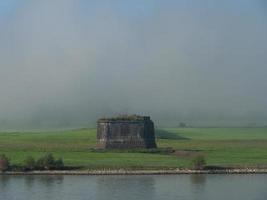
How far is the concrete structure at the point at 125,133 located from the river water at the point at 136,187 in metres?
23.5

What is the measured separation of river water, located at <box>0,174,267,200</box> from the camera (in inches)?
1917

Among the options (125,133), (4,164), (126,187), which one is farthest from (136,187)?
(125,133)

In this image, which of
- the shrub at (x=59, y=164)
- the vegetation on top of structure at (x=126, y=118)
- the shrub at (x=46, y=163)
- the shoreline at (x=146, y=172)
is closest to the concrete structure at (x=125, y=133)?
the vegetation on top of structure at (x=126, y=118)

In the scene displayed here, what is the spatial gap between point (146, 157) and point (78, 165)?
8552 millimetres

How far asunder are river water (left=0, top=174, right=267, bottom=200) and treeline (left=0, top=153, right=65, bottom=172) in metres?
3.60

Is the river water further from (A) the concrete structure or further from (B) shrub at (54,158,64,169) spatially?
(A) the concrete structure

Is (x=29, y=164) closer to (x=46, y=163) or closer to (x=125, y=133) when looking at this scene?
(x=46, y=163)

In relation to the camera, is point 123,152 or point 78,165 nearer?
point 78,165

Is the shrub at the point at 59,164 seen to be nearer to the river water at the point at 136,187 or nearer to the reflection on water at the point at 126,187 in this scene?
the river water at the point at 136,187

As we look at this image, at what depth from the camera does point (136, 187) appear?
5369 centimetres

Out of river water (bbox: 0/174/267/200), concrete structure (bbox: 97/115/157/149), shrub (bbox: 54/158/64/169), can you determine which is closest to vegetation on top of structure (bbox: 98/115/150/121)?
concrete structure (bbox: 97/115/157/149)

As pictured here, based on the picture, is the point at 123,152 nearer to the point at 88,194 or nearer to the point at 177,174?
the point at 177,174

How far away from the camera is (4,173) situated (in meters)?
65.8

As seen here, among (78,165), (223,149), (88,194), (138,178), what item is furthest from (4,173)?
(223,149)
